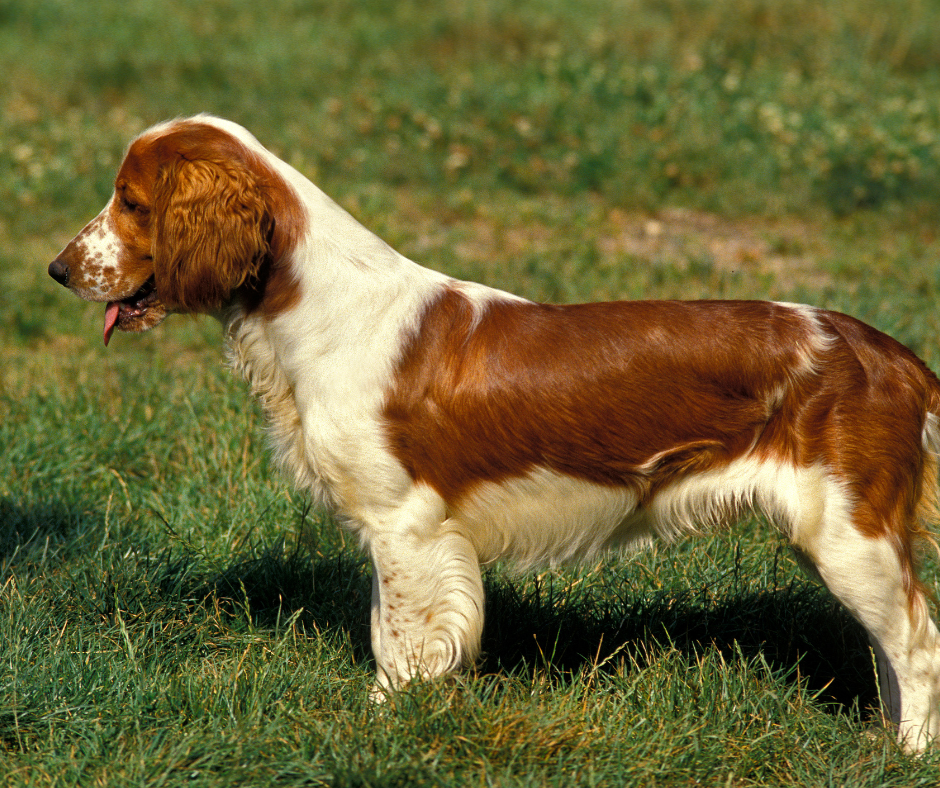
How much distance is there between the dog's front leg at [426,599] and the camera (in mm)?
2924

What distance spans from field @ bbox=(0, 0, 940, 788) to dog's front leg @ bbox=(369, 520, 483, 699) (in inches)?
4.7

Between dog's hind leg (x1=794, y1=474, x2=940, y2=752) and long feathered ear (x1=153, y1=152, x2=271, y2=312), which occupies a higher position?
long feathered ear (x1=153, y1=152, x2=271, y2=312)

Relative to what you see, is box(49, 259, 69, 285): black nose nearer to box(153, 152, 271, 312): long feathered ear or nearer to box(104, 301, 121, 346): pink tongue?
box(104, 301, 121, 346): pink tongue

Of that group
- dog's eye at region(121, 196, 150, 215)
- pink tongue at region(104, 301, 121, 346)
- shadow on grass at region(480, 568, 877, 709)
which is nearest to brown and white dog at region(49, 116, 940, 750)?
dog's eye at region(121, 196, 150, 215)

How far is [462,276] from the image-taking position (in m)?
6.62

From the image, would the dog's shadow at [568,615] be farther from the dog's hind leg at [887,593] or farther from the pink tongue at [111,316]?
the pink tongue at [111,316]

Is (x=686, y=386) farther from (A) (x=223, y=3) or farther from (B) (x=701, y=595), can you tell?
(A) (x=223, y=3)

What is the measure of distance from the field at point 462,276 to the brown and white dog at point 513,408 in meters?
0.38

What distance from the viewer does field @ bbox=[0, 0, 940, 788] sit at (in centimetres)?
277

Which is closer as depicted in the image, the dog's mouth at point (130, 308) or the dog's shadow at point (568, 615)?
the dog's mouth at point (130, 308)

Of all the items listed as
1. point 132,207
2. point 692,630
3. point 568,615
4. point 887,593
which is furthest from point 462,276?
point 887,593

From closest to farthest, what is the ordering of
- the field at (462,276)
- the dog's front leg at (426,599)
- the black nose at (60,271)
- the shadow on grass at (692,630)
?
the field at (462,276), the dog's front leg at (426,599), the black nose at (60,271), the shadow on grass at (692,630)

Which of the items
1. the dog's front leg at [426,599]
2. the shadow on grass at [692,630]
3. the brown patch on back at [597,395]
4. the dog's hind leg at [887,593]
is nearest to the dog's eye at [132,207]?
the brown patch on back at [597,395]

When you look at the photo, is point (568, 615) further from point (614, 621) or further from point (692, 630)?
point (692, 630)
